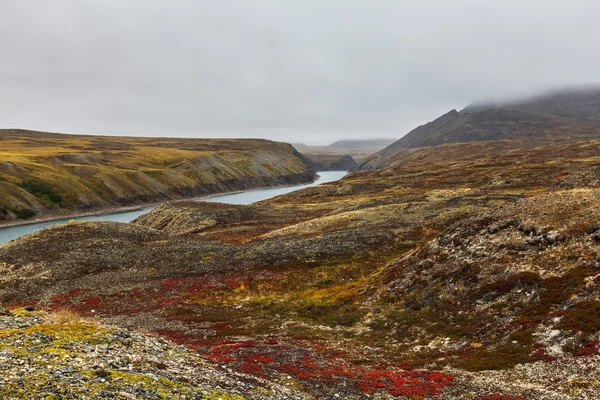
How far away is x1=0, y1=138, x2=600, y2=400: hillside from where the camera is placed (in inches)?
830

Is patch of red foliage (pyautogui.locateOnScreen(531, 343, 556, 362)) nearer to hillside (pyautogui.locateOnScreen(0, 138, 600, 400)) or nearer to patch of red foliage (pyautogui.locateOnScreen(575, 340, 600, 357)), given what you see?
hillside (pyautogui.locateOnScreen(0, 138, 600, 400))

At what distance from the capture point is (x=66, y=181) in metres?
158

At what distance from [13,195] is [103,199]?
3234 cm

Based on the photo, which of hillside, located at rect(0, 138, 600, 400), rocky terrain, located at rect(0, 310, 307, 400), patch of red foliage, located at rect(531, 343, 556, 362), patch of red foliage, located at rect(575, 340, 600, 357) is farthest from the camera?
hillside, located at rect(0, 138, 600, 400)

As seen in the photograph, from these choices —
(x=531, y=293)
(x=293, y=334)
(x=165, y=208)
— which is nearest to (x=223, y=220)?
(x=165, y=208)

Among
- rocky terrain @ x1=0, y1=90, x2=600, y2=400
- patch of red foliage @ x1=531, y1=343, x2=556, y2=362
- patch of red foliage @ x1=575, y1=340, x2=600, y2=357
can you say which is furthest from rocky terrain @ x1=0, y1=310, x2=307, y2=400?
patch of red foliage @ x1=575, y1=340, x2=600, y2=357

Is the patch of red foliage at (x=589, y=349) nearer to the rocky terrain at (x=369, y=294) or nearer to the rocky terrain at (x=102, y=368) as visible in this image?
the rocky terrain at (x=369, y=294)

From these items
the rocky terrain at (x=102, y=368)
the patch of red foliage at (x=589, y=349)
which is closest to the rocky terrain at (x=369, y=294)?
the patch of red foliage at (x=589, y=349)

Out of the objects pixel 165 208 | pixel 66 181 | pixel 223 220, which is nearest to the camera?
pixel 223 220

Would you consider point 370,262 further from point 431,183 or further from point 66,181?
point 66,181

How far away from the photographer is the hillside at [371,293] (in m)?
21.1

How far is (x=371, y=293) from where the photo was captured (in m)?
38.9

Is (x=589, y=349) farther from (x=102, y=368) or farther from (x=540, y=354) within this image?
(x=102, y=368)

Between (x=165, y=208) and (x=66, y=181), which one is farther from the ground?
(x=66, y=181)
